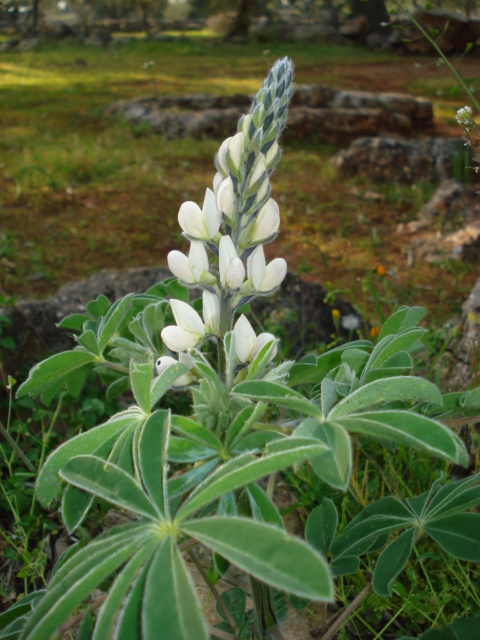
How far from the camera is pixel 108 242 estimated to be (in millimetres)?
3840

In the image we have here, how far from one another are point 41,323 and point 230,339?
148 centimetres

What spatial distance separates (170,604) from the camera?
2.07ft

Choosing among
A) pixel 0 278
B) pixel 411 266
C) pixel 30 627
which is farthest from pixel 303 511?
pixel 0 278

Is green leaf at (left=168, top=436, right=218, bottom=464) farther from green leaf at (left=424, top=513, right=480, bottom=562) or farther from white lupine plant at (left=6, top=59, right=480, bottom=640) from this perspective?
green leaf at (left=424, top=513, right=480, bottom=562)

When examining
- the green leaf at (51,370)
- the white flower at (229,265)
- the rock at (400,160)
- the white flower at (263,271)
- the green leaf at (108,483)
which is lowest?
the rock at (400,160)

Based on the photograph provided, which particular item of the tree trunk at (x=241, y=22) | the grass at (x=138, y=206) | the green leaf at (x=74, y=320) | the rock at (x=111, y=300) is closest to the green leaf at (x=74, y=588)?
the green leaf at (x=74, y=320)

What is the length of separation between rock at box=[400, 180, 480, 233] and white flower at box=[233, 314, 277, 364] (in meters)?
3.16

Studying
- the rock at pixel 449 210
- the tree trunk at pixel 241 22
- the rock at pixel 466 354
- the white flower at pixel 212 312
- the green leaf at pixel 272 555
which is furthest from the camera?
the tree trunk at pixel 241 22

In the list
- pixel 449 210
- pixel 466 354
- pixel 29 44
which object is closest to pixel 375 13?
pixel 29 44

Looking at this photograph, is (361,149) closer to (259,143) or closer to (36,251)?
(36,251)

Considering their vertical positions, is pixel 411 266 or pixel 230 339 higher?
pixel 230 339

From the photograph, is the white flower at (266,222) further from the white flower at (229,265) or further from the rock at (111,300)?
the rock at (111,300)

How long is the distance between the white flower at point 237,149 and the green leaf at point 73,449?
1.53 ft

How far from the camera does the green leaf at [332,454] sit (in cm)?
74
